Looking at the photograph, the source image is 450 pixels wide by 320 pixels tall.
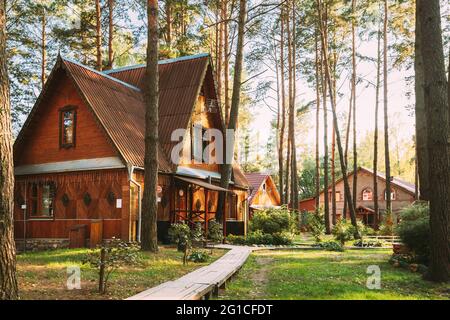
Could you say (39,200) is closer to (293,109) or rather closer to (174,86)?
(174,86)

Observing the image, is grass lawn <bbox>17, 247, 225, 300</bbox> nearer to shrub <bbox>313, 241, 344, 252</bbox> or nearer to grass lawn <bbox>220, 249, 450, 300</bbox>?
grass lawn <bbox>220, 249, 450, 300</bbox>

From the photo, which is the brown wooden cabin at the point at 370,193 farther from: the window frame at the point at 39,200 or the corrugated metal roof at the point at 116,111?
the window frame at the point at 39,200

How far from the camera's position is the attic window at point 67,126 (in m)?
18.2

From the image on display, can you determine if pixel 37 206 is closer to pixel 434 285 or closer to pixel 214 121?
pixel 214 121

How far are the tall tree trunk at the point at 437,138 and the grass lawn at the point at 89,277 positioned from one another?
5.27 metres

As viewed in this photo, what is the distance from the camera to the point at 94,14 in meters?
24.9

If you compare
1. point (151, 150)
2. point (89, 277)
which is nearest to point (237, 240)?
point (151, 150)

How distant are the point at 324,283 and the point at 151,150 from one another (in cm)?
673

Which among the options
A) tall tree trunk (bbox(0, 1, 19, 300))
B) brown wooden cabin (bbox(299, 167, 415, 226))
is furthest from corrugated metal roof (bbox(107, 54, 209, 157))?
brown wooden cabin (bbox(299, 167, 415, 226))

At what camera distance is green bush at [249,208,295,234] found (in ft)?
68.4

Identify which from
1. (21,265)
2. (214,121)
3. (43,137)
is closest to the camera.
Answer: (21,265)

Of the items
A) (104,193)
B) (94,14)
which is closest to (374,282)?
(104,193)

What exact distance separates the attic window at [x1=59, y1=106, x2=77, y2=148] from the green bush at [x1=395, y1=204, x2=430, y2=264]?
1314 centimetres
